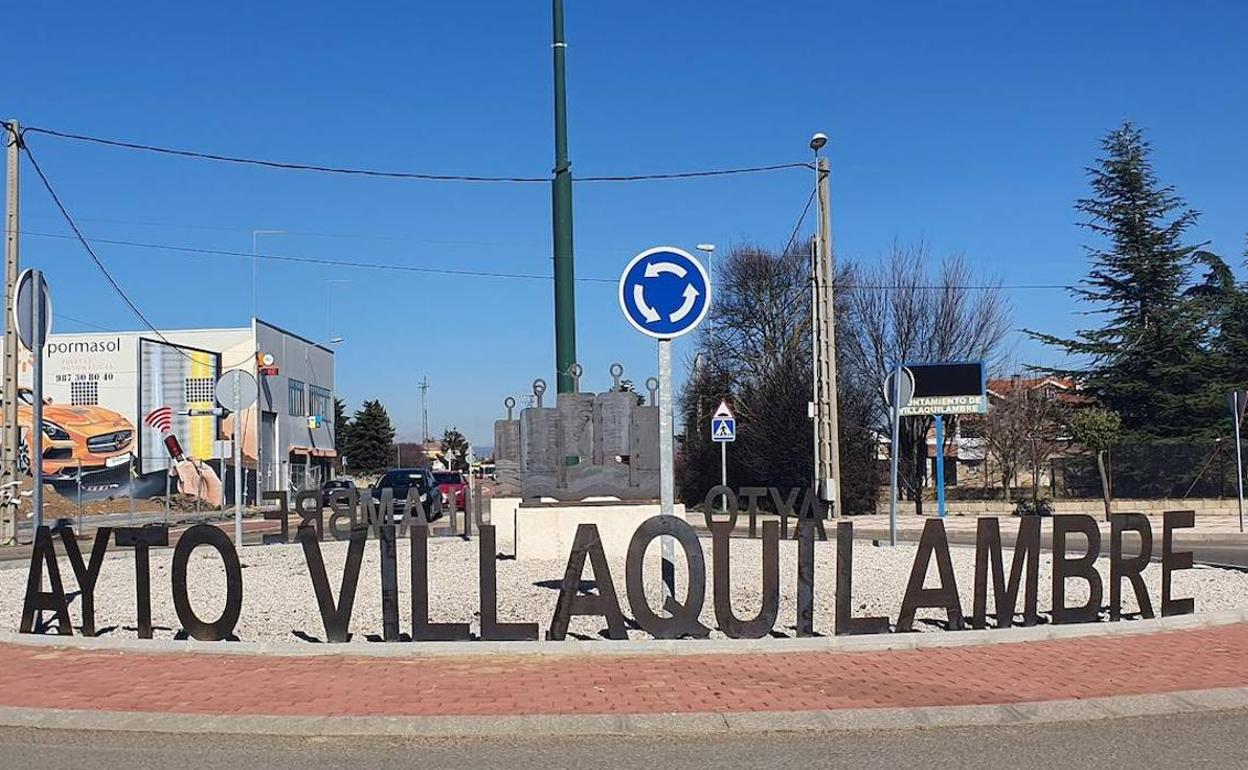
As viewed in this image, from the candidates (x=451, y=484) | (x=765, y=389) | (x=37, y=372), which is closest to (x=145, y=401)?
(x=451, y=484)

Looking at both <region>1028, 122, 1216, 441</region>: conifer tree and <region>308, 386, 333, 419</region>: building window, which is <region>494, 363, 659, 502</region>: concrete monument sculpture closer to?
<region>1028, 122, 1216, 441</region>: conifer tree

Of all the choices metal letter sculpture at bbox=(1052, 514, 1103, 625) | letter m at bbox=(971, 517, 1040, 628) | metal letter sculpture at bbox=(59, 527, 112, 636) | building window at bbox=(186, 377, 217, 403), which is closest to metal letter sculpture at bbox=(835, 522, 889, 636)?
letter m at bbox=(971, 517, 1040, 628)

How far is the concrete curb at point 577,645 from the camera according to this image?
344 inches

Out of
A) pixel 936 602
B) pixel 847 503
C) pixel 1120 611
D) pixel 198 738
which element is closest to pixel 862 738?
pixel 936 602

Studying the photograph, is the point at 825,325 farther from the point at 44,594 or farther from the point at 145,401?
the point at 145,401

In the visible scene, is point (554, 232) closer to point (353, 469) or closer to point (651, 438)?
point (651, 438)

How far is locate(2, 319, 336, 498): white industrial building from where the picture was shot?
5078cm

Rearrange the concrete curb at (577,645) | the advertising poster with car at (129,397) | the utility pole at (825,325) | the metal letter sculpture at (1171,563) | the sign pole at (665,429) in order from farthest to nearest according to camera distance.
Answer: the advertising poster with car at (129,397) → the utility pole at (825,325) → the metal letter sculpture at (1171,563) → the sign pole at (665,429) → the concrete curb at (577,645)

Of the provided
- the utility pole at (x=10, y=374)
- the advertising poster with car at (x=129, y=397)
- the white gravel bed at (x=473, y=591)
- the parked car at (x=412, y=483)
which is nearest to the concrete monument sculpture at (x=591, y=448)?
the white gravel bed at (x=473, y=591)

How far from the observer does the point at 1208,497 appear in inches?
1334

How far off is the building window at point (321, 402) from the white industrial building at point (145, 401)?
10604 mm

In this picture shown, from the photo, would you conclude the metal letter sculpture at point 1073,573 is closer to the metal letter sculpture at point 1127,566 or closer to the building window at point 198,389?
the metal letter sculpture at point 1127,566

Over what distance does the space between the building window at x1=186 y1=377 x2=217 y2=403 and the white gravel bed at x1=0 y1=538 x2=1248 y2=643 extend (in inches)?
1557

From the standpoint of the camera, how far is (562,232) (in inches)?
658
